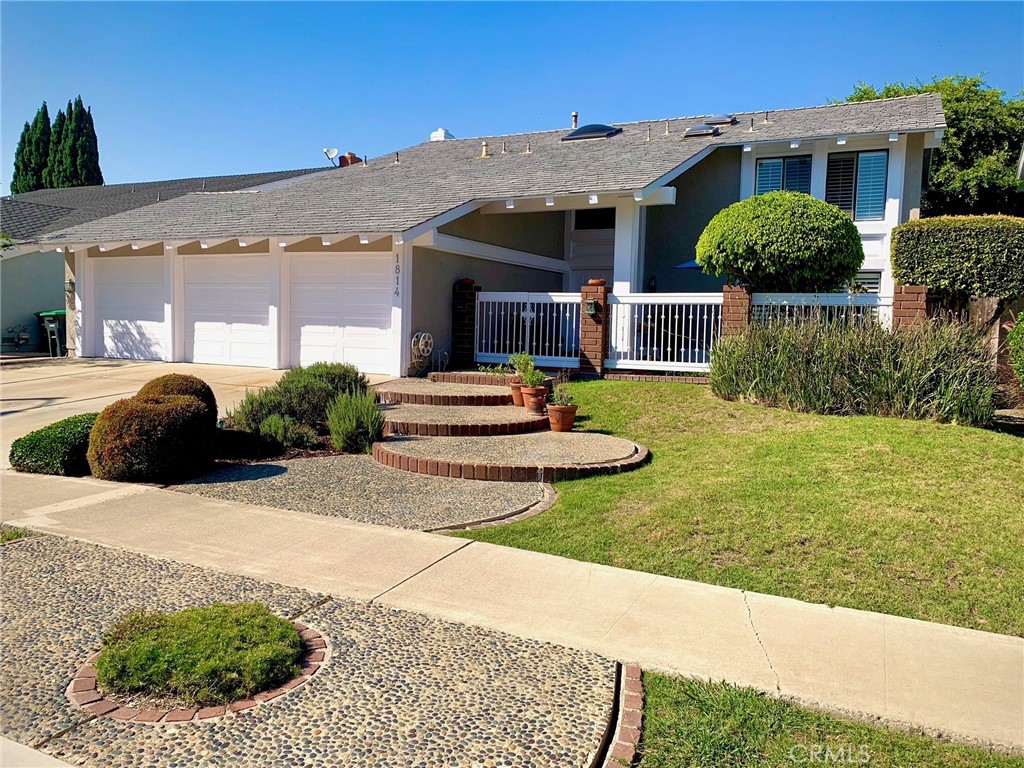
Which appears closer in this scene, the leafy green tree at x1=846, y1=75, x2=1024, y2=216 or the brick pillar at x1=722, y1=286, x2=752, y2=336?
the brick pillar at x1=722, y1=286, x2=752, y2=336

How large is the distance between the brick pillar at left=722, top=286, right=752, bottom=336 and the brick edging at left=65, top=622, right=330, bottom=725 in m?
9.72

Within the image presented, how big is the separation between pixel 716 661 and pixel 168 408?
632 centimetres

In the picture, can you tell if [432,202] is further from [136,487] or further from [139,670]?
[139,670]

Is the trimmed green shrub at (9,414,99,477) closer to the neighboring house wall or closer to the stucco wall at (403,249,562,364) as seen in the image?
the stucco wall at (403,249,562,364)

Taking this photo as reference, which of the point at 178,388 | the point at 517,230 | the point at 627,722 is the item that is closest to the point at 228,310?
the point at 517,230

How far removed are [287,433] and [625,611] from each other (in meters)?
6.08

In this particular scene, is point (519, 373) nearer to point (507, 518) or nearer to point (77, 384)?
point (507, 518)

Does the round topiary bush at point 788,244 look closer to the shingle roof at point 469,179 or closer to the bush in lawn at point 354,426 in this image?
the shingle roof at point 469,179

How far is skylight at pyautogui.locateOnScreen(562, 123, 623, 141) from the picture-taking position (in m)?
19.7

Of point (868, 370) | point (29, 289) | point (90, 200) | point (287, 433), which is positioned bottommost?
point (287, 433)

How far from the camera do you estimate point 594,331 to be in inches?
545

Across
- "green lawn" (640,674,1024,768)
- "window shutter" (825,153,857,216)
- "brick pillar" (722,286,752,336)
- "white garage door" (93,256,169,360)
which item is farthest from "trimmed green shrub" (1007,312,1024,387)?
"white garage door" (93,256,169,360)

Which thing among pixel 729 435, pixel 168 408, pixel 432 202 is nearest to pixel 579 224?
pixel 432 202

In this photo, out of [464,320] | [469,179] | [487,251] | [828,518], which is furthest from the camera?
[469,179]
